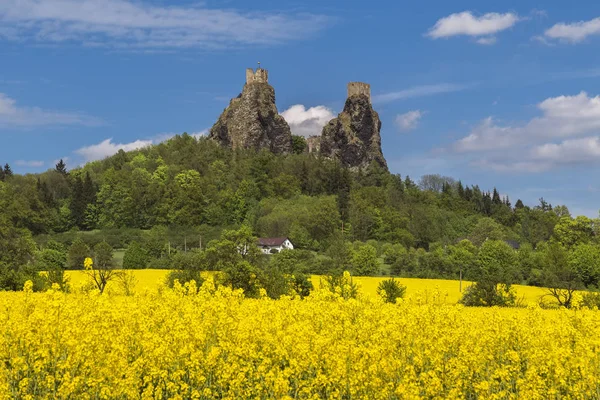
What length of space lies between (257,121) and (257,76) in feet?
43.2

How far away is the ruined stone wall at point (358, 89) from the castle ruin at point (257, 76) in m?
24.0

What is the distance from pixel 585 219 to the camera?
125 m

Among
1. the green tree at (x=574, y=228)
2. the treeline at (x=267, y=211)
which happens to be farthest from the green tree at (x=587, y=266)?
the green tree at (x=574, y=228)

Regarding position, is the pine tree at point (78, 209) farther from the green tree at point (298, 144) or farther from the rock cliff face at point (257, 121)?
the green tree at point (298, 144)

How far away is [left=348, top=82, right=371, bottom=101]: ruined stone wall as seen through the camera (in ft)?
601

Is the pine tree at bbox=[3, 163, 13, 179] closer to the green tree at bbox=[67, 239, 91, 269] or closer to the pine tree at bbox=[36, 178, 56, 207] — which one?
the pine tree at bbox=[36, 178, 56, 207]

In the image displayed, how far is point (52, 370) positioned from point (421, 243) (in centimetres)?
11367

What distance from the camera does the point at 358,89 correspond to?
183375 mm

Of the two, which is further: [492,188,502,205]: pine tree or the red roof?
[492,188,502,205]: pine tree

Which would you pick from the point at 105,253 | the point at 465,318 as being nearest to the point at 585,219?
the point at 105,253

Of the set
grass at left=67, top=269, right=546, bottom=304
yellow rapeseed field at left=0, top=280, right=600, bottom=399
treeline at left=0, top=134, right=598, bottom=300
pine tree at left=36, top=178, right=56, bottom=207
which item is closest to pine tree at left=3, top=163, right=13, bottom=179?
treeline at left=0, top=134, right=598, bottom=300

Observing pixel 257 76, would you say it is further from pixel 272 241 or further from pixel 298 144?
pixel 272 241

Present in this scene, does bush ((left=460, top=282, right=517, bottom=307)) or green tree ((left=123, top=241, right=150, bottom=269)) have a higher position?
green tree ((left=123, top=241, right=150, bottom=269))

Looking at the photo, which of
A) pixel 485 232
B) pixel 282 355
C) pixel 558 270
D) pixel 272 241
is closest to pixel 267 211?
pixel 272 241
